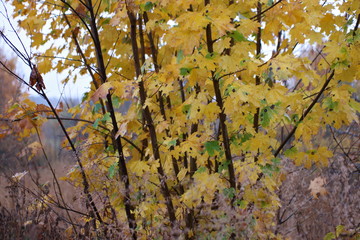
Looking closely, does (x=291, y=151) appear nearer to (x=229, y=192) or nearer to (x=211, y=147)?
(x=229, y=192)

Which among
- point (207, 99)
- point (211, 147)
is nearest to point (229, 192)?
point (211, 147)

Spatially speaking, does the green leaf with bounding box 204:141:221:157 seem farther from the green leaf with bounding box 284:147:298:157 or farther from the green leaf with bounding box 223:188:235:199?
the green leaf with bounding box 284:147:298:157

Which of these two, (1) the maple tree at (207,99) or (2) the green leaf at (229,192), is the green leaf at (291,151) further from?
(2) the green leaf at (229,192)

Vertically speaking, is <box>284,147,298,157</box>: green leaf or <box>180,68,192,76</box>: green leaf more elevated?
<box>180,68,192,76</box>: green leaf

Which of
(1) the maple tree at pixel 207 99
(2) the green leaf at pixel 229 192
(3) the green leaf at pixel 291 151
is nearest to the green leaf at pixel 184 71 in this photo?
(1) the maple tree at pixel 207 99

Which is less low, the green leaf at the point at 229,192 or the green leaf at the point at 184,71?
the green leaf at the point at 184,71

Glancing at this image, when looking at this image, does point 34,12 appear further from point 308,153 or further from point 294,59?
point 308,153

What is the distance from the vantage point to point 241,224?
6.02ft

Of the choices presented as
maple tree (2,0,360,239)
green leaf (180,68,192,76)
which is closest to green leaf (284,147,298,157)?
maple tree (2,0,360,239)

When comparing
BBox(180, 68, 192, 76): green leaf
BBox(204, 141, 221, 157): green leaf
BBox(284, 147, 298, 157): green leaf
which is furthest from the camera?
BBox(284, 147, 298, 157): green leaf

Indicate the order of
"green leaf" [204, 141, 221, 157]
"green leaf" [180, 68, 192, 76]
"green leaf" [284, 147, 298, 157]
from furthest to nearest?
"green leaf" [284, 147, 298, 157] < "green leaf" [204, 141, 221, 157] < "green leaf" [180, 68, 192, 76]

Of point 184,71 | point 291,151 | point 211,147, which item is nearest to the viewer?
point 184,71

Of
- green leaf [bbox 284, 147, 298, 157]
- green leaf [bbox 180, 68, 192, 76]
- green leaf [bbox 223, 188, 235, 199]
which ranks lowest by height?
green leaf [bbox 223, 188, 235, 199]

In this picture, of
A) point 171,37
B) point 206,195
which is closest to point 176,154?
point 206,195
